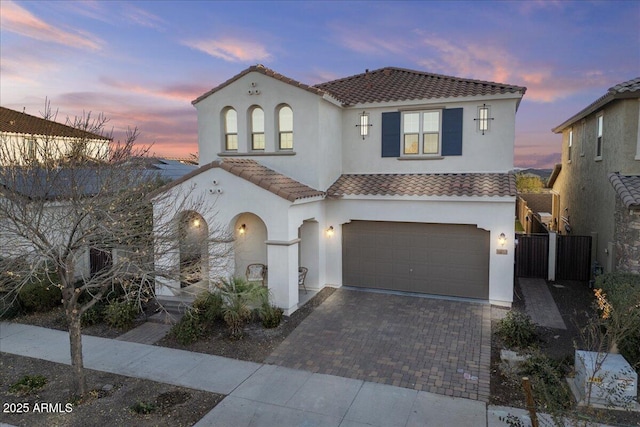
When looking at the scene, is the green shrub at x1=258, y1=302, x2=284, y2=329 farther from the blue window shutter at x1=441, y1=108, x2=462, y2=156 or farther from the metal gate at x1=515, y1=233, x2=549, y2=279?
the metal gate at x1=515, y1=233, x2=549, y2=279

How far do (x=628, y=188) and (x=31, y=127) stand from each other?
24490mm

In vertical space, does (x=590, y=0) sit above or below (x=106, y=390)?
above

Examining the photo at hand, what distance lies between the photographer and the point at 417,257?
1348 cm

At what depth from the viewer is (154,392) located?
24.9 feet

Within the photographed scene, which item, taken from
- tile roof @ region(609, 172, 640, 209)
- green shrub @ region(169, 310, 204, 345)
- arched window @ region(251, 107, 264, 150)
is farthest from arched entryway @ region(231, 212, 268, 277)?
tile roof @ region(609, 172, 640, 209)

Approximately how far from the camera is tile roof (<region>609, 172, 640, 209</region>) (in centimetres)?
1069

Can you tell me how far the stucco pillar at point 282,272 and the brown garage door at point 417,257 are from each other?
10.4ft

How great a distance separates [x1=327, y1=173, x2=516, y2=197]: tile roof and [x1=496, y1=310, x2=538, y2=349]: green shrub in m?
3.93

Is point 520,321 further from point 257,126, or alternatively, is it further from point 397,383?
point 257,126

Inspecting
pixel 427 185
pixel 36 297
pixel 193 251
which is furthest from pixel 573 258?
pixel 36 297

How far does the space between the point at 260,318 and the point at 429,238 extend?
19.8ft

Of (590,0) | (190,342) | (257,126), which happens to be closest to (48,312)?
(190,342)

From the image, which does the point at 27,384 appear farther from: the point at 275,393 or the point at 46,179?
the point at 275,393

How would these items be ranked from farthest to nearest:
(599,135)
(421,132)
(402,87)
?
(599,135), (402,87), (421,132)
